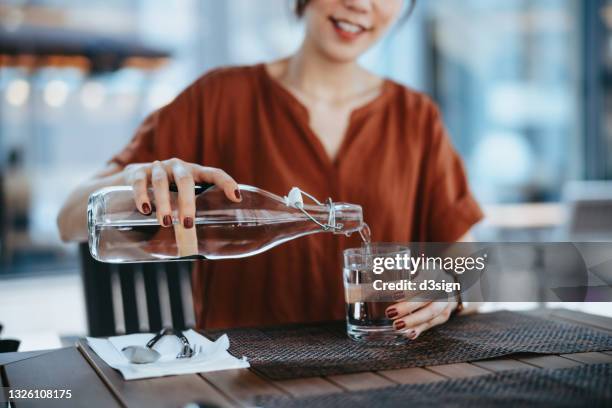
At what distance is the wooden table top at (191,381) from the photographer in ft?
2.71

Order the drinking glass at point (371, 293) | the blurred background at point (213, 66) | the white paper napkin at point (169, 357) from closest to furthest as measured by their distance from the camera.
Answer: the white paper napkin at point (169, 357) < the drinking glass at point (371, 293) < the blurred background at point (213, 66)

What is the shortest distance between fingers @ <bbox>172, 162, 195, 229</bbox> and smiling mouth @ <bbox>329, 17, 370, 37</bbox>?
1.91 feet

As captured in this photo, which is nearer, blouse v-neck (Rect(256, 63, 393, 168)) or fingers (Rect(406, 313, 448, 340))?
fingers (Rect(406, 313, 448, 340))

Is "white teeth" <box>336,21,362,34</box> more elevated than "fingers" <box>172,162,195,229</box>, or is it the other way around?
"white teeth" <box>336,21,362,34</box>

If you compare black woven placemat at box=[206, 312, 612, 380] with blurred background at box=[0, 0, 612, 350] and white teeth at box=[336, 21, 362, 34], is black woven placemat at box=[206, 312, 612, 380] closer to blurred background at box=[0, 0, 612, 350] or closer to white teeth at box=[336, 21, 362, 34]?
white teeth at box=[336, 21, 362, 34]

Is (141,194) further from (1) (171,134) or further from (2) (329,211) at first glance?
(1) (171,134)

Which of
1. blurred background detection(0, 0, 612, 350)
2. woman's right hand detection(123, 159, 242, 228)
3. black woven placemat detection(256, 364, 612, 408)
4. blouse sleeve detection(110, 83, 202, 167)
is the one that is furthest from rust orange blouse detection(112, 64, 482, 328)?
blurred background detection(0, 0, 612, 350)

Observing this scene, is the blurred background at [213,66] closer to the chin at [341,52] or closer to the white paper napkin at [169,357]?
the chin at [341,52]

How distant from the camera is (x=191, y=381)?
891 mm

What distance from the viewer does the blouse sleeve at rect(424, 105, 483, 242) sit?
4.96ft

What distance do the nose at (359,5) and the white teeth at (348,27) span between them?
1.2 inches

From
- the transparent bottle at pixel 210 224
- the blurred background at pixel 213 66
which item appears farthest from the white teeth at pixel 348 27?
the blurred background at pixel 213 66

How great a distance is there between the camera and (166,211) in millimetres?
958

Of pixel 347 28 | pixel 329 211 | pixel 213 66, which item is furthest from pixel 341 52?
pixel 213 66
